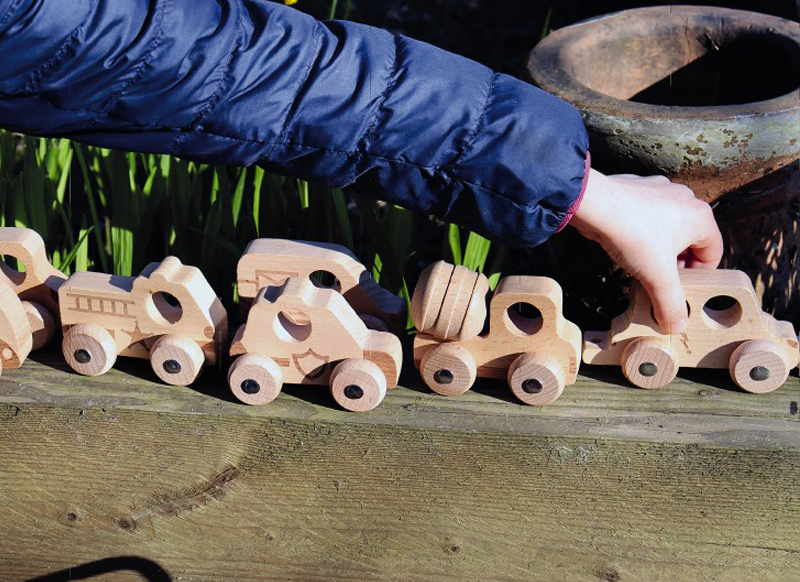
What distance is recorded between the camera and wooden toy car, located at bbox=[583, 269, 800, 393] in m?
1.18

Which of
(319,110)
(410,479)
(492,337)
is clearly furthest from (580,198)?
(410,479)

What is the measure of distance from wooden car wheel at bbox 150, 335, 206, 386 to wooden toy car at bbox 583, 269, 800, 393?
504mm

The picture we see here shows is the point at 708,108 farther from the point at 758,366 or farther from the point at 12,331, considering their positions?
the point at 12,331

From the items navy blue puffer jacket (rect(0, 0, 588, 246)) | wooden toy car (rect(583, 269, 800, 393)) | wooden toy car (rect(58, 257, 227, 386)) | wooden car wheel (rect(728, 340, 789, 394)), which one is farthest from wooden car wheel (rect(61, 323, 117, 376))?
wooden car wheel (rect(728, 340, 789, 394))

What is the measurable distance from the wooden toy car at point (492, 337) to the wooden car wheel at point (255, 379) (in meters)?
0.18

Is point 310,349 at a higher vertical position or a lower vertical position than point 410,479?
higher

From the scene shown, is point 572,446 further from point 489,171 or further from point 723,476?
point 489,171

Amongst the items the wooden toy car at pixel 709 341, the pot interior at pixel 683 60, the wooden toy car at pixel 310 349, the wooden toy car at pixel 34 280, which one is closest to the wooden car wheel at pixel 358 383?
the wooden toy car at pixel 310 349

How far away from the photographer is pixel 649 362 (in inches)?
48.2

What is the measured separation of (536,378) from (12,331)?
2.21 feet

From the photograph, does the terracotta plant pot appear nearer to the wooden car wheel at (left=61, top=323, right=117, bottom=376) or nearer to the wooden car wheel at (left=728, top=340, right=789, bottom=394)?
the wooden car wheel at (left=728, top=340, right=789, bottom=394)

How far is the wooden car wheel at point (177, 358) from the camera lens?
1.23m

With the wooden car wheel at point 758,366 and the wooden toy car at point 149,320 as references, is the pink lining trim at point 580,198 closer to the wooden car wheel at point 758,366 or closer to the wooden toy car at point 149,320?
the wooden car wheel at point 758,366

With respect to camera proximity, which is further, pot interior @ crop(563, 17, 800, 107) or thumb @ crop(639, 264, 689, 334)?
pot interior @ crop(563, 17, 800, 107)
